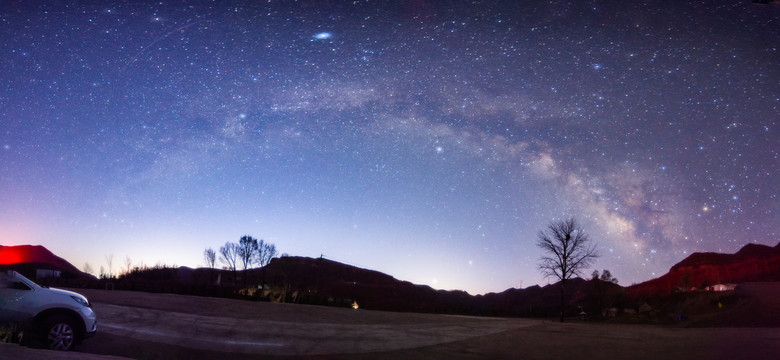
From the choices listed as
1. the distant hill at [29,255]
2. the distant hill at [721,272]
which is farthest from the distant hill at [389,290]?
the distant hill at [29,255]

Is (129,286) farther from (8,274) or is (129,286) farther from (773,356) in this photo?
(773,356)

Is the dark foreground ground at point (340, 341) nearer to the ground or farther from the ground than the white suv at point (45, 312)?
nearer to the ground

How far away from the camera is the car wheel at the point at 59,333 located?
867 centimetres

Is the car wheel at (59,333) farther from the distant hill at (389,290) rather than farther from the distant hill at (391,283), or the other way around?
the distant hill at (389,290)

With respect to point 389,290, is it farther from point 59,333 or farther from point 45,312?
point 45,312

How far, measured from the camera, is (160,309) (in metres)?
14.6

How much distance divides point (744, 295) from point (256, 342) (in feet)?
75.5

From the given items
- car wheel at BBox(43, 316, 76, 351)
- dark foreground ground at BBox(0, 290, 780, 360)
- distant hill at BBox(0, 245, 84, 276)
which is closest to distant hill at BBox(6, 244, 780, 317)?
distant hill at BBox(0, 245, 84, 276)

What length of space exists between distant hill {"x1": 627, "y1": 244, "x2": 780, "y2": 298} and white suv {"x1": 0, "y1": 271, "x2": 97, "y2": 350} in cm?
3648

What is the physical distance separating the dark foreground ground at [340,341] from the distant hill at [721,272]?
25920 millimetres

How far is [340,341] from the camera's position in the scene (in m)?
11.4

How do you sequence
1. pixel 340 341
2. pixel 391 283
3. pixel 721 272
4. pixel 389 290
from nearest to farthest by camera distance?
1. pixel 340 341
2. pixel 721 272
3. pixel 389 290
4. pixel 391 283

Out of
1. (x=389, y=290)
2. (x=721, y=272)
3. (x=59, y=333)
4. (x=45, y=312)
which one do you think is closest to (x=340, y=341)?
(x=59, y=333)

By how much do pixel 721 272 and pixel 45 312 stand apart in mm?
60413
